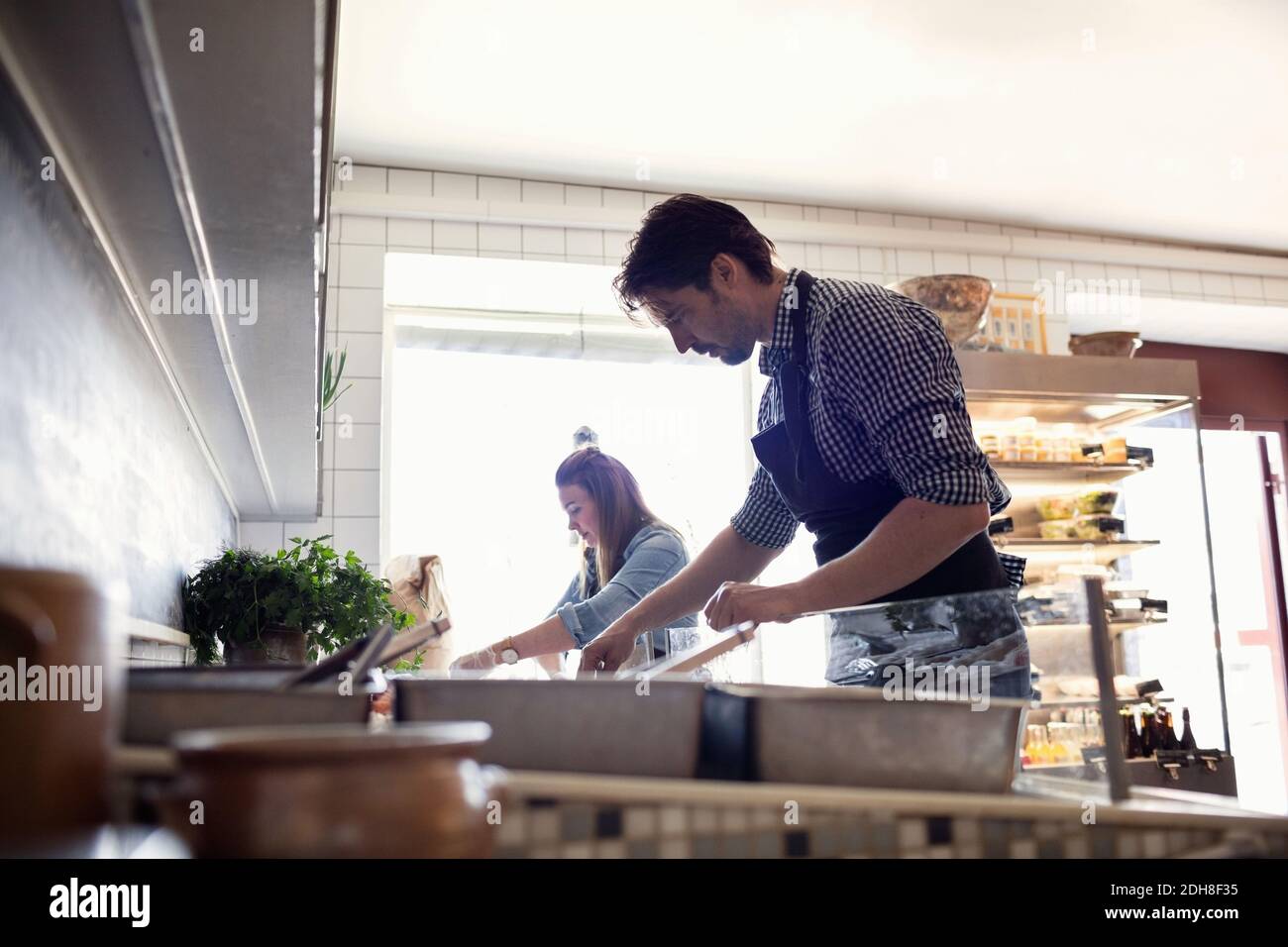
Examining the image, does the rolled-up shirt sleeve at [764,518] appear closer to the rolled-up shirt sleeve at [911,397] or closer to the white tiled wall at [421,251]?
the rolled-up shirt sleeve at [911,397]

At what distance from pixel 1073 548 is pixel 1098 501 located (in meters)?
0.22

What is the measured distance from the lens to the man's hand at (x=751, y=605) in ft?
4.45

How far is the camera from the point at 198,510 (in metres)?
2.26

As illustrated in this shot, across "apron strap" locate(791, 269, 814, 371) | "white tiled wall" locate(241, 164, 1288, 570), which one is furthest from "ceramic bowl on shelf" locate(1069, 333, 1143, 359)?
"apron strap" locate(791, 269, 814, 371)

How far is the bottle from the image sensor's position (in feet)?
13.8

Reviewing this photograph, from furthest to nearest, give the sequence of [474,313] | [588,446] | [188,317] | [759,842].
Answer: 1. [474,313]
2. [588,446]
3. [188,317]
4. [759,842]

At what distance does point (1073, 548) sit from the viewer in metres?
4.53

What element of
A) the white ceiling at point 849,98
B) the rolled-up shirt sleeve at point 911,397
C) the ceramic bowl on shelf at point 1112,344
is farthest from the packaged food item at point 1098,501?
the rolled-up shirt sleeve at point 911,397

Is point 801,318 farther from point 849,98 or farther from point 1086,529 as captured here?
point 1086,529

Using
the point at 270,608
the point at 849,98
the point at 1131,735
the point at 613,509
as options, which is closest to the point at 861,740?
the point at 270,608

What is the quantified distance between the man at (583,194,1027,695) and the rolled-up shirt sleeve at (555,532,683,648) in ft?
2.94
